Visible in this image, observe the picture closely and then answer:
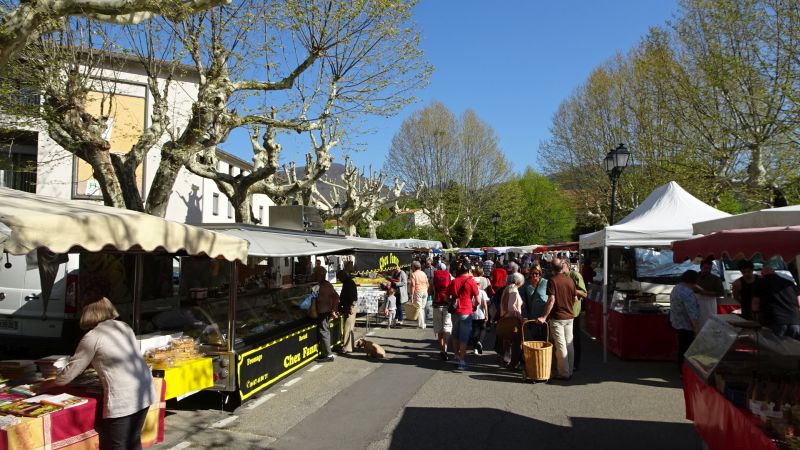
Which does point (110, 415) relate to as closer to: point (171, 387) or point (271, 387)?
point (171, 387)

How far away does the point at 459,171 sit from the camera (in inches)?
1597

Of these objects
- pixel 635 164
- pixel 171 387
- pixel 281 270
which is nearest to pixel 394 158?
pixel 635 164

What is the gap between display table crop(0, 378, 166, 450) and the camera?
3.42 meters

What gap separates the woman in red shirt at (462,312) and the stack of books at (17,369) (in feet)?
19.4

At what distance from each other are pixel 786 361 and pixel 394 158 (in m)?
37.6

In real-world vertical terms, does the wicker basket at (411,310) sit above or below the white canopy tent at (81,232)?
below

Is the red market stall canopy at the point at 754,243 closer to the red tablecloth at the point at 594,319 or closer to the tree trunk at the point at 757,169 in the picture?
the red tablecloth at the point at 594,319

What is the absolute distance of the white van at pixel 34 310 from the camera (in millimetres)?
8250

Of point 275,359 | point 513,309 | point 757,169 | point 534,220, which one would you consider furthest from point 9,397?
point 534,220

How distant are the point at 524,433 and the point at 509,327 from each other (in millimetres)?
2966

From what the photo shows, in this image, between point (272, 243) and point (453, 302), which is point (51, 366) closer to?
point (272, 243)

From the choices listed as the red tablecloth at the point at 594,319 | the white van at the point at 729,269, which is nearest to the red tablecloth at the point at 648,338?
the red tablecloth at the point at 594,319

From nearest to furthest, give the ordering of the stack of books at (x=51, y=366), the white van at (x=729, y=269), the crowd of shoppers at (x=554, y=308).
Result: the stack of books at (x=51, y=366) < the crowd of shoppers at (x=554, y=308) < the white van at (x=729, y=269)

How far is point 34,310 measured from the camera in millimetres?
8453
